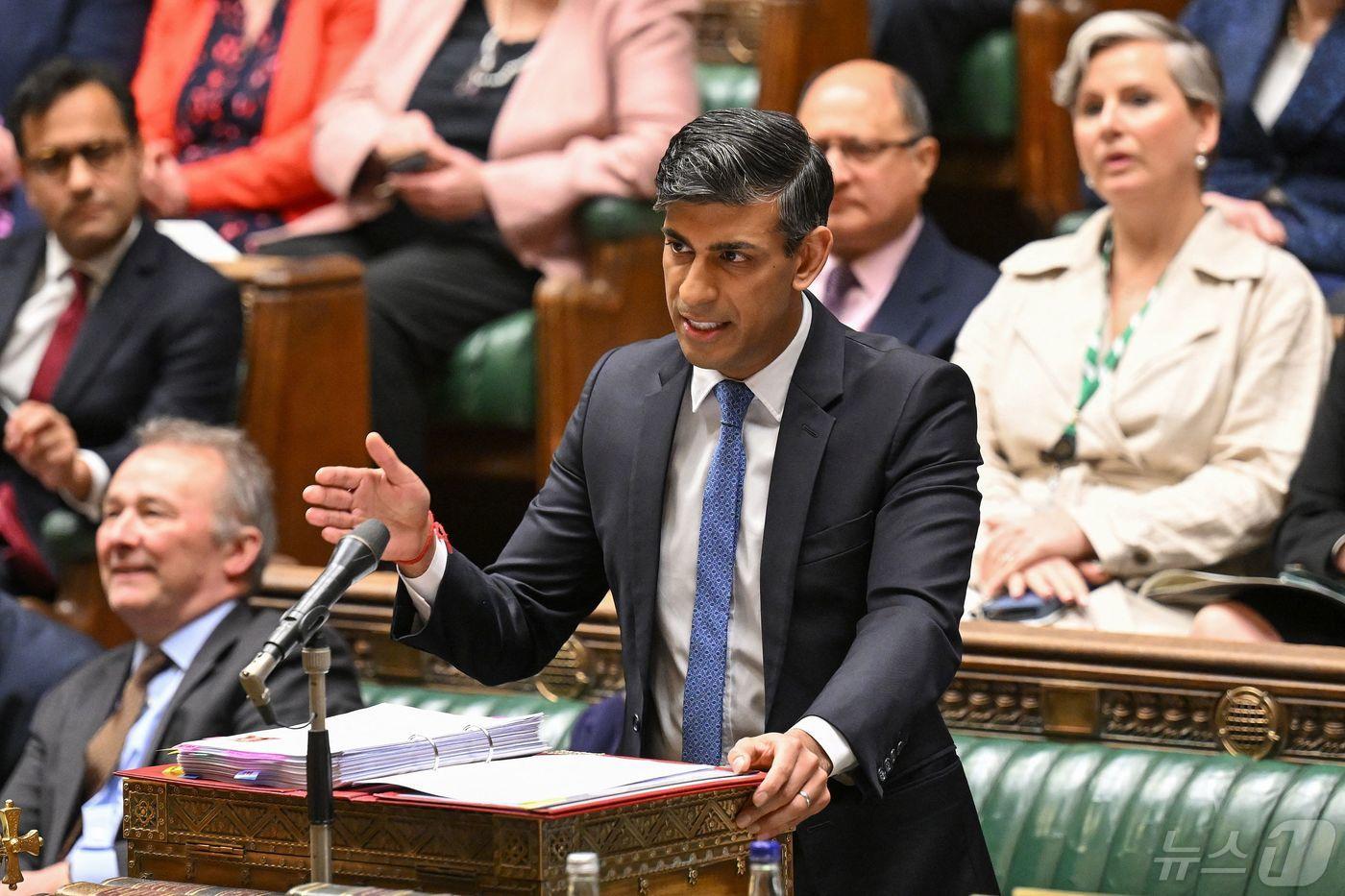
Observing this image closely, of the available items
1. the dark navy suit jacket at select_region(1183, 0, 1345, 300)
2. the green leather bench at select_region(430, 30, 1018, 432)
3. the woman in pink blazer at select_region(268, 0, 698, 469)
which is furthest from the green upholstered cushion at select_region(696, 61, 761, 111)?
the dark navy suit jacket at select_region(1183, 0, 1345, 300)

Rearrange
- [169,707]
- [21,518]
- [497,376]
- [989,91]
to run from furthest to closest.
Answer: [989,91] < [497,376] < [21,518] < [169,707]

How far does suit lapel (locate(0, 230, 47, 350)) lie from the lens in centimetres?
374

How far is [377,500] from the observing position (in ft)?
5.82

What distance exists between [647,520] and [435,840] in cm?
45

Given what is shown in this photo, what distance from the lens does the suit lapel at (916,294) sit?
128 inches

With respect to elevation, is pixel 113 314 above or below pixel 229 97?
below

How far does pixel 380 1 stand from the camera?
4.17 meters

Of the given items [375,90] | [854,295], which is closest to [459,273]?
[375,90]

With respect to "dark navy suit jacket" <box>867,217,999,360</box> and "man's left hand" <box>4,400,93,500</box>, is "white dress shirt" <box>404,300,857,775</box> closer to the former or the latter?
"dark navy suit jacket" <box>867,217,999,360</box>

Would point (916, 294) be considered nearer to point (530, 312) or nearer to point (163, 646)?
point (530, 312)

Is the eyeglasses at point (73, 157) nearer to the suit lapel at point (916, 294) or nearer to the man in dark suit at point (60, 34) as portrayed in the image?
the man in dark suit at point (60, 34)

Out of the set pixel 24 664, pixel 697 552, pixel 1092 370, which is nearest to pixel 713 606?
pixel 697 552

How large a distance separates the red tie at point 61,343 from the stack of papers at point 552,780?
85.3 inches

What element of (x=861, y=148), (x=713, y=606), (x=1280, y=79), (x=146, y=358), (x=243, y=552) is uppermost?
(x=1280, y=79)
